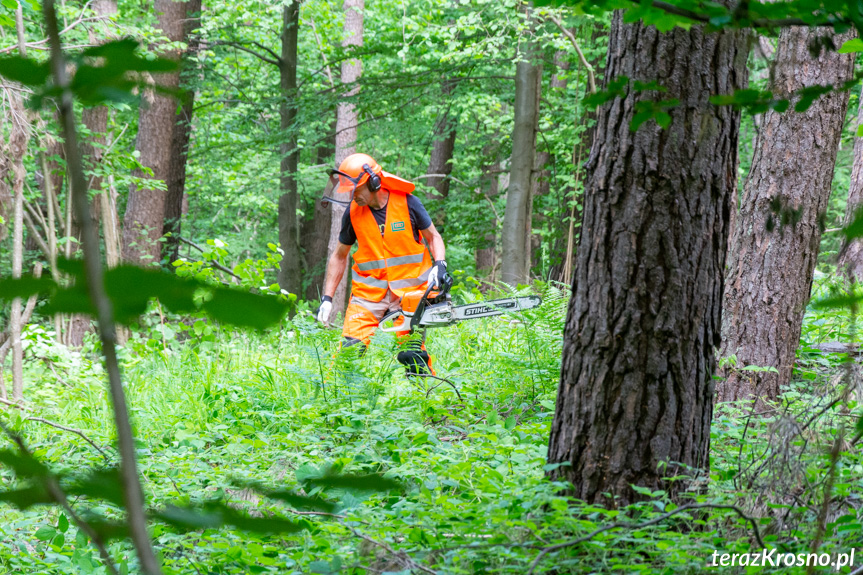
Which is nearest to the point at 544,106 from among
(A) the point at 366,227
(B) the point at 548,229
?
(B) the point at 548,229

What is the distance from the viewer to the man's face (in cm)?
668

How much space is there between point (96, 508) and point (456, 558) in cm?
231

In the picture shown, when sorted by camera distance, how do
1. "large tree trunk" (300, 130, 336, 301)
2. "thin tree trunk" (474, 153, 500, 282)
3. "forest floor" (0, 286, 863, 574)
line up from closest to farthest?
"forest floor" (0, 286, 863, 574) → "thin tree trunk" (474, 153, 500, 282) → "large tree trunk" (300, 130, 336, 301)

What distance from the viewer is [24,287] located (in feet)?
1.85

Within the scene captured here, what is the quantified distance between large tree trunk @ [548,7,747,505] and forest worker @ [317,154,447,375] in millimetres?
4055

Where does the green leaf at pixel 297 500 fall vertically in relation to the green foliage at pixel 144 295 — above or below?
below

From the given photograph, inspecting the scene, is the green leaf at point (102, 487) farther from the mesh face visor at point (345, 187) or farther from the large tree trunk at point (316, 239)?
the large tree trunk at point (316, 239)

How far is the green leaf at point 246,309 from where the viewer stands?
564mm

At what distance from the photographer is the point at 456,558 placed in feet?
7.74

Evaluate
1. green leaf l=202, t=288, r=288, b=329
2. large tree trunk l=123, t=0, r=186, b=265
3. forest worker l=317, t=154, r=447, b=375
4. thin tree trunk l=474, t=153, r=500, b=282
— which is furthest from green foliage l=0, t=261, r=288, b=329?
thin tree trunk l=474, t=153, r=500, b=282

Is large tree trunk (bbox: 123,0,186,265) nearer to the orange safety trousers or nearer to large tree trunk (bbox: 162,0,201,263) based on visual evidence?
large tree trunk (bbox: 162,0,201,263)

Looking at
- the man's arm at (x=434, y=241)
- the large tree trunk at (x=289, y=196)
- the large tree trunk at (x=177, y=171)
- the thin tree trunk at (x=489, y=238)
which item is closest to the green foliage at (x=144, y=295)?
the man's arm at (x=434, y=241)

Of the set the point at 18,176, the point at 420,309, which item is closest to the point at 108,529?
the point at 420,309

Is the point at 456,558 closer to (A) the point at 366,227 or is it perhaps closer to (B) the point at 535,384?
(B) the point at 535,384
